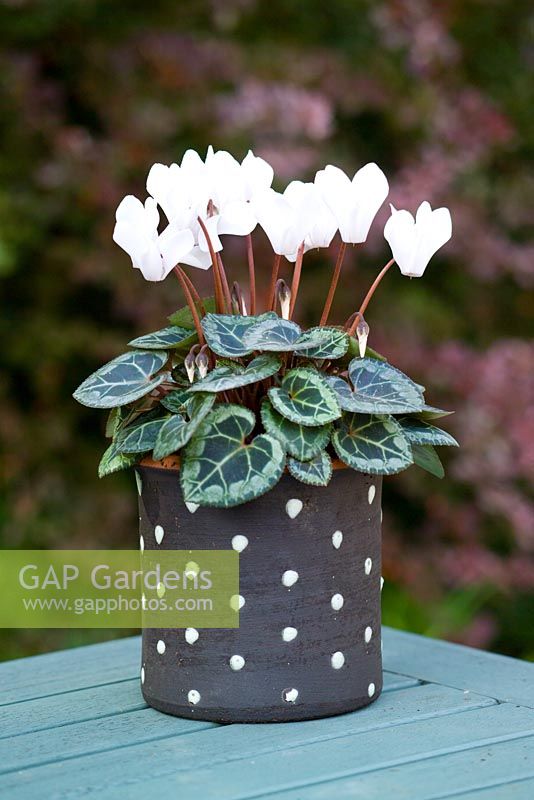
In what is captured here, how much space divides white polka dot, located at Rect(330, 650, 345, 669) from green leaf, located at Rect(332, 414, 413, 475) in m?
0.21

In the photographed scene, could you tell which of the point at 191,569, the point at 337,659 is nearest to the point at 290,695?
the point at 337,659

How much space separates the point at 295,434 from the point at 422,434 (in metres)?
0.18

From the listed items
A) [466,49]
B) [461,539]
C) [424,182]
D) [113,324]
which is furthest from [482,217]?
[113,324]

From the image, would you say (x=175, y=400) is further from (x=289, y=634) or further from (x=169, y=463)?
(x=289, y=634)

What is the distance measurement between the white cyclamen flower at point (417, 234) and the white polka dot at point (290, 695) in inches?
18.7

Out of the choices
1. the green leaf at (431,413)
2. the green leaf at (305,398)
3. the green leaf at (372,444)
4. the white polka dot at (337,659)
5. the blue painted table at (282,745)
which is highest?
the green leaf at (305,398)

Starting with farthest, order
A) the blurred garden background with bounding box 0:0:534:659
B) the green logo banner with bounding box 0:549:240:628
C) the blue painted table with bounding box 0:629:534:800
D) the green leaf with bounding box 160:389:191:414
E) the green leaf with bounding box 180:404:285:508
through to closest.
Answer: the blurred garden background with bounding box 0:0:534:659 < the green logo banner with bounding box 0:549:240:628 < the green leaf with bounding box 160:389:191:414 < the green leaf with bounding box 180:404:285:508 < the blue painted table with bounding box 0:629:534:800

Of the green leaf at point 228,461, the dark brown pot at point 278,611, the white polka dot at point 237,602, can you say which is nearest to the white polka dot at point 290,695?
the dark brown pot at point 278,611

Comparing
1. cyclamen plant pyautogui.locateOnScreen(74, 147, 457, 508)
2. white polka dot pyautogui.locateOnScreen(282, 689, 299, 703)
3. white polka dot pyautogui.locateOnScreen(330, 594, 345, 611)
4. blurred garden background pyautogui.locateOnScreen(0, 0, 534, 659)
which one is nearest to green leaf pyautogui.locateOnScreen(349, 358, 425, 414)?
cyclamen plant pyautogui.locateOnScreen(74, 147, 457, 508)

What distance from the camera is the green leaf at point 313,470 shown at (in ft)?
3.80

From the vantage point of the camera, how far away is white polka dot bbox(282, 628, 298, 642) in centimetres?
121

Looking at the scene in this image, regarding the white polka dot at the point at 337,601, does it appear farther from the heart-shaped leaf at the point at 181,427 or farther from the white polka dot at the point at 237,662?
the heart-shaped leaf at the point at 181,427

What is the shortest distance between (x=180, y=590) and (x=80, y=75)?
205cm

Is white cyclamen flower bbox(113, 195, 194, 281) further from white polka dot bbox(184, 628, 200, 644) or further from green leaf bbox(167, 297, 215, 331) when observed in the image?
white polka dot bbox(184, 628, 200, 644)
